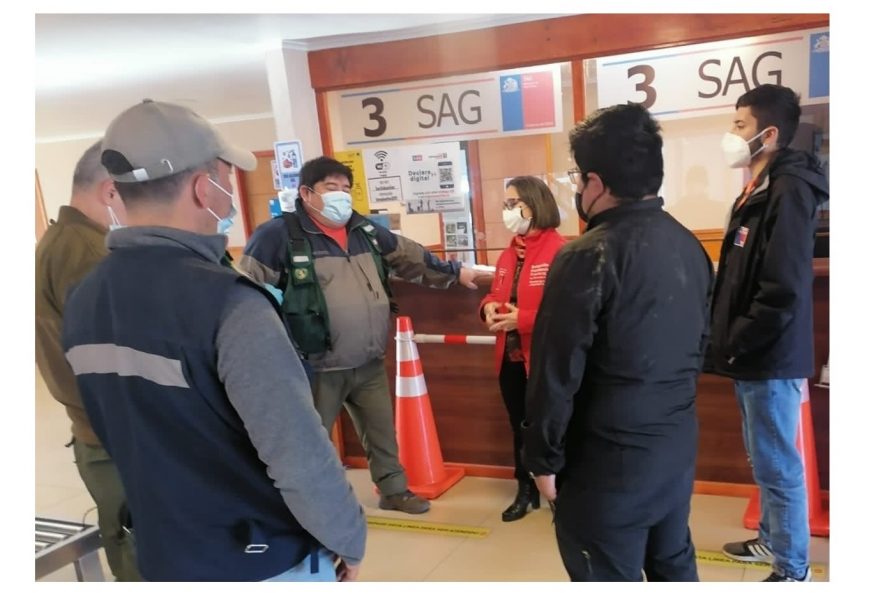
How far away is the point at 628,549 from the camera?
5.26 ft

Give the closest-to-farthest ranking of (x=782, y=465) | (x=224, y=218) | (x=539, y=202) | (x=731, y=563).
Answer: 1. (x=224, y=218)
2. (x=782, y=465)
3. (x=731, y=563)
4. (x=539, y=202)

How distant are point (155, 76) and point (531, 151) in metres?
2.83

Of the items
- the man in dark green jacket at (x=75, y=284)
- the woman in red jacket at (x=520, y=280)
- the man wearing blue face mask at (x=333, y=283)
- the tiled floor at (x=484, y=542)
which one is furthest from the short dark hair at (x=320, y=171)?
the tiled floor at (x=484, y=542)

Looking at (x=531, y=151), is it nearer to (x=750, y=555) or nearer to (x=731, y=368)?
(x=731, y=368)

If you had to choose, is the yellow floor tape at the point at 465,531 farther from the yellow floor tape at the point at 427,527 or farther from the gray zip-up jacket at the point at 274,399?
the gray zip-up jacket at the point at 274,399

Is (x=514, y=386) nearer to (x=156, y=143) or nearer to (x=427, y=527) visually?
(x=427, y=527)

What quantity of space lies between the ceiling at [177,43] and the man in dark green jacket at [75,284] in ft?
3.40

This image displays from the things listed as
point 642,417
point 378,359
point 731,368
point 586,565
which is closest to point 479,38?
point 378,359

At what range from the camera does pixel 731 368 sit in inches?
86.9

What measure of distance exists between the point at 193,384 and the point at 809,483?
251 centimetres

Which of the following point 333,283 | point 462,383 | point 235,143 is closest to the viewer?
point 333,283

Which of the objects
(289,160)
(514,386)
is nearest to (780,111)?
(514,386)

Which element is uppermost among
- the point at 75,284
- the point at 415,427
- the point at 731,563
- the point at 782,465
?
the point at 75,284
